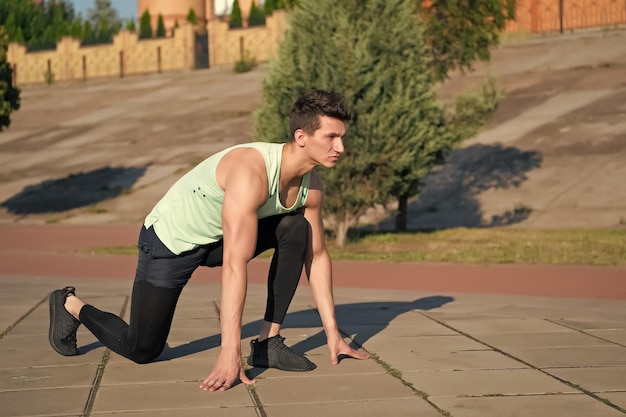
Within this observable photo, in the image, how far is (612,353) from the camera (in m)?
6.07

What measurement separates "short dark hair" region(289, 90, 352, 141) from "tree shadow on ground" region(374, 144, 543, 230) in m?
13.1

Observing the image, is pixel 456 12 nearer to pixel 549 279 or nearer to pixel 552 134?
pixel 552 134

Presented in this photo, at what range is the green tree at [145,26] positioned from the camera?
46.6 meters

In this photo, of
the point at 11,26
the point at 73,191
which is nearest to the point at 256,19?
the point at 11,26

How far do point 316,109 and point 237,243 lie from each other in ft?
2.68

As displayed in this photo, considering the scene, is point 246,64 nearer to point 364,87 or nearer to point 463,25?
point 463,25

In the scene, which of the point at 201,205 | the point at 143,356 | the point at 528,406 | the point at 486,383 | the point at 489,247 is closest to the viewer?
the point at 528,406

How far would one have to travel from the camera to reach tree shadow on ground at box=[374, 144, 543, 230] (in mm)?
18766

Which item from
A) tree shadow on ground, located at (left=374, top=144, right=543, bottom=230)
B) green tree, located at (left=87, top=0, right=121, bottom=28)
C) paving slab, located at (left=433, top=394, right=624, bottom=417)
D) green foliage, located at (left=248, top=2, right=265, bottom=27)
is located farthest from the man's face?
green tree, located at (left=87, top=0, right=121, bottom=28)

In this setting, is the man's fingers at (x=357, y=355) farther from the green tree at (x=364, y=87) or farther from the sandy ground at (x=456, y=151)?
the sandy ground at (x=456, y=151)

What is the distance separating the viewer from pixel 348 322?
7.55 metres

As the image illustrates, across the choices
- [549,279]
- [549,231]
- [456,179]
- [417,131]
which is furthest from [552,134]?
[549,279]

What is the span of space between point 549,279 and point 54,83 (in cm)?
3870

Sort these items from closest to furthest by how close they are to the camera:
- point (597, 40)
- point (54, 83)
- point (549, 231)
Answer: point (549, 231)
point (597, 40)
point (54, 83)
